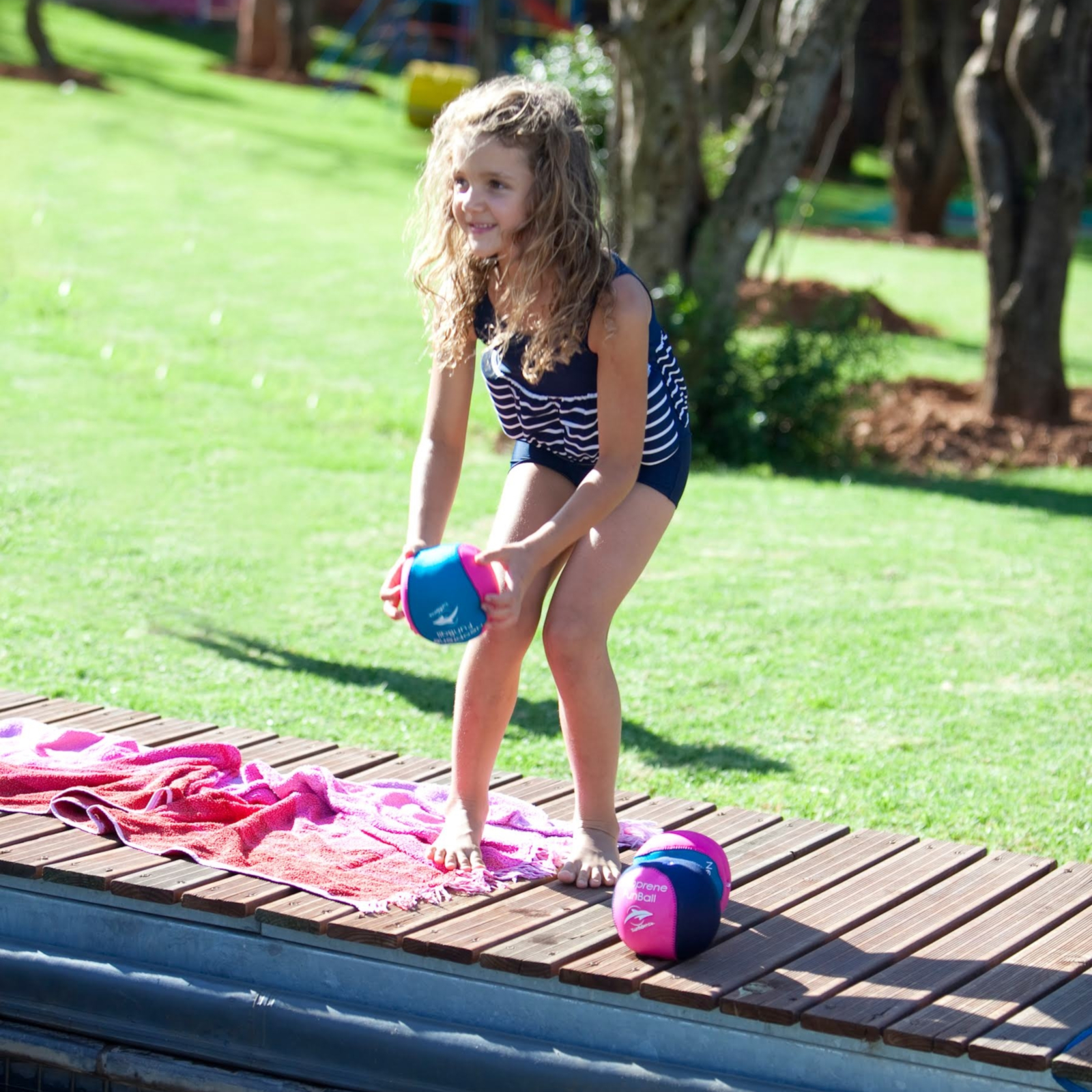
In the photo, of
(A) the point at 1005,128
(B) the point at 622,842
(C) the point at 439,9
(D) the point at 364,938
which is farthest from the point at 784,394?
(C) the point at 439,9

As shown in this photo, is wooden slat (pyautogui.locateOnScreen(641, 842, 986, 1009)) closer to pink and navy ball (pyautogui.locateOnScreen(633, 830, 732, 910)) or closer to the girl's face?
pink and navy ball (pyautogui.locateOnScreen(633, 830, 732, 910))

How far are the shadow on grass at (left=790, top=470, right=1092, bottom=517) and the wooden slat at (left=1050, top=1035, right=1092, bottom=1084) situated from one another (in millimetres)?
7346

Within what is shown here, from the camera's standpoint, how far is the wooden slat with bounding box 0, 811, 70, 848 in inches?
155

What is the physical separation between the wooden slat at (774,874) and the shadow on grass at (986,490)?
620 cm

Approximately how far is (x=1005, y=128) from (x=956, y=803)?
26.2 feet

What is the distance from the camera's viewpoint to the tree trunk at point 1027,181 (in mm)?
11367

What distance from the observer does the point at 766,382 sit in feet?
36.2

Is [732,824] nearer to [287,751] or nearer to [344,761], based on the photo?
[344,761]

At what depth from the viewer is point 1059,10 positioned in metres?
11.4

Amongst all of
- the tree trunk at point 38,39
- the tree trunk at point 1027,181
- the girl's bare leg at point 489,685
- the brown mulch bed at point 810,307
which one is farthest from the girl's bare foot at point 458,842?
the tree trunk at point 38,39

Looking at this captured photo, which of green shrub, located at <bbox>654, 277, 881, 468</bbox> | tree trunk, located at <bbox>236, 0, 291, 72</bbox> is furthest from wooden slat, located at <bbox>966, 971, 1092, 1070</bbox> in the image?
tree trunk, located at <bbox>236, 0, 291, 72</bbox>

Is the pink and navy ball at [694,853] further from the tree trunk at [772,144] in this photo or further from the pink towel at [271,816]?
the tree trunk at [772,144]

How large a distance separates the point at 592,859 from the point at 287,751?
1.28 meters

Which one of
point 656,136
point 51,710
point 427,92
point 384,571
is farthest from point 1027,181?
point 427,92
